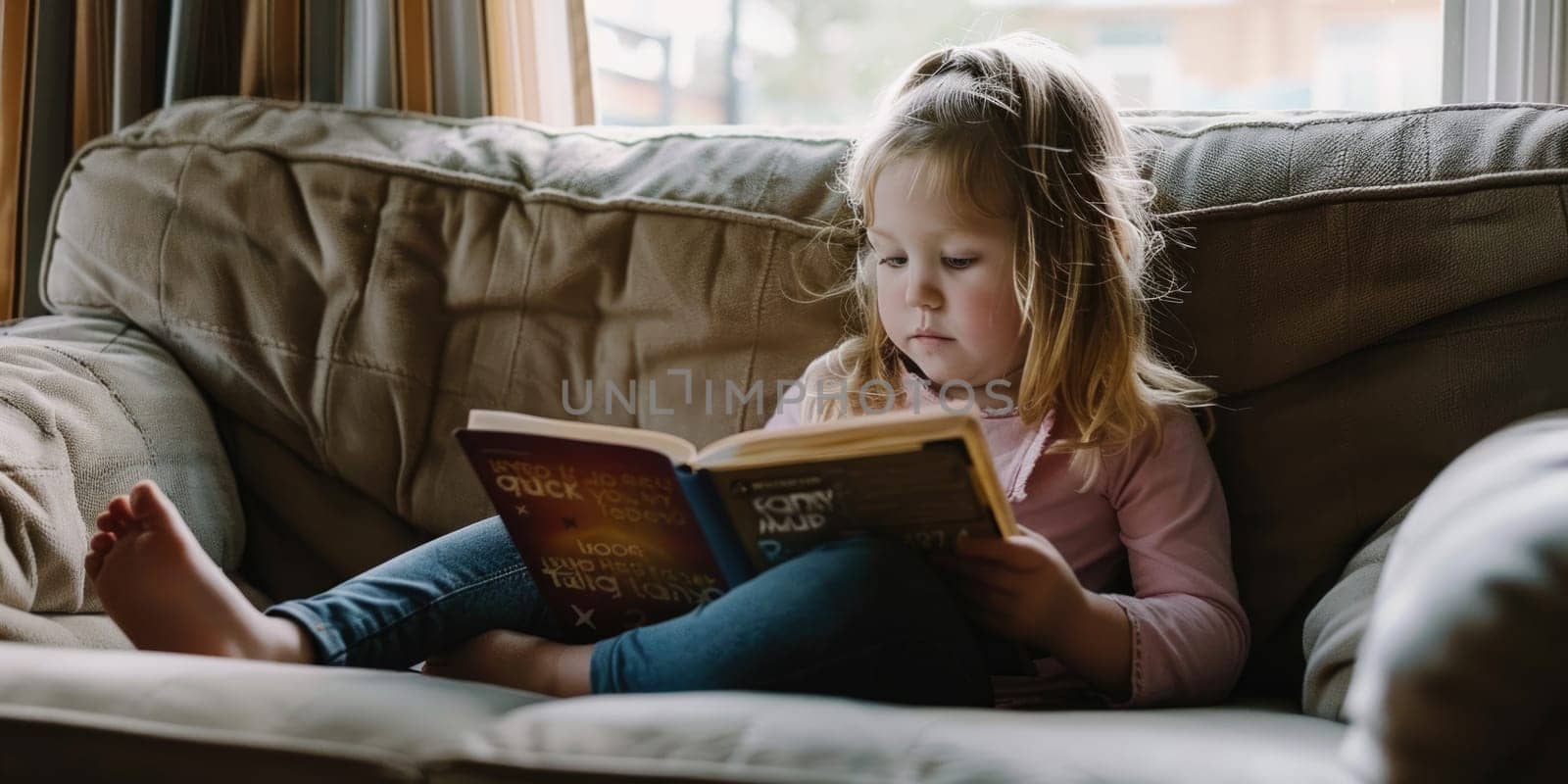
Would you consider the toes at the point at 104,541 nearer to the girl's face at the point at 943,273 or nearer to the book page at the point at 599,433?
the book page at the point at 599,433

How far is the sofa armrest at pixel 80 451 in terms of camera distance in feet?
3.88

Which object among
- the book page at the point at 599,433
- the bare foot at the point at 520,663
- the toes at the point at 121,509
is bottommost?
the bare foot at the point at 520,663

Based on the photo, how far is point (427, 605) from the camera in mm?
1140

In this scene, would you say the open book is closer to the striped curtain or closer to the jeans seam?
the jeans seam

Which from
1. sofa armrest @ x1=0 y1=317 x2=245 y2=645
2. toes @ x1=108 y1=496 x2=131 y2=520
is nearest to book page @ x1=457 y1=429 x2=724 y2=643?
toes @ x1=108 y1=496 x2=131 y2=520

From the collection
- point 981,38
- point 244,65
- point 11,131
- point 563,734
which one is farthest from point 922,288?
point 11,131

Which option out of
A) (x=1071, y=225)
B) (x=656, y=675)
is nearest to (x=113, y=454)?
(x=656, y=675)

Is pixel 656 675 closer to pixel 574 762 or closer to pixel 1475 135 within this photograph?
pixel 574 762

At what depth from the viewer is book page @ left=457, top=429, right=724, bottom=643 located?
38.6 inches

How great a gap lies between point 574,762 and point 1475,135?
982mm

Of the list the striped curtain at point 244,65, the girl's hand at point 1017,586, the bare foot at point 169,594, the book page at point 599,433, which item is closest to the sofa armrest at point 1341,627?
the girl's hand at point 1017,586

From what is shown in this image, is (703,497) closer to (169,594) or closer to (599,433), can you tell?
(599,433)

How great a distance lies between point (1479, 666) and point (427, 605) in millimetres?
813

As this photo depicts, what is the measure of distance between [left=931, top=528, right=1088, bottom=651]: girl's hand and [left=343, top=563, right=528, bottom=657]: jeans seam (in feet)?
1.27
